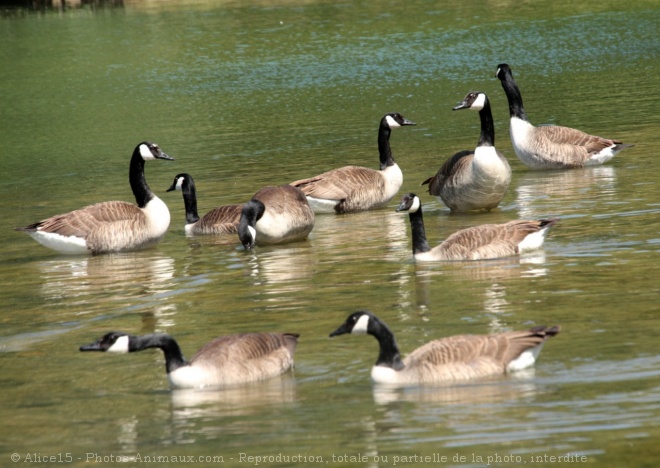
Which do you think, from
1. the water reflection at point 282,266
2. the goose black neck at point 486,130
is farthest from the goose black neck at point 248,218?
the goose black neck at point 486,130

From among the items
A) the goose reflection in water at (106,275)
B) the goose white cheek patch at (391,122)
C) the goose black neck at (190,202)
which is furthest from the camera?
the goose white cheek patch at (391,122)

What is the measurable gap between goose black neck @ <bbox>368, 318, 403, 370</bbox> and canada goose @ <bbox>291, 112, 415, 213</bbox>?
8902 millimetres

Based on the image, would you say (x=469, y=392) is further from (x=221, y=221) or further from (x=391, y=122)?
(x=391, y=122)

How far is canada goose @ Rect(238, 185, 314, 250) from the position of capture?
1550 cm

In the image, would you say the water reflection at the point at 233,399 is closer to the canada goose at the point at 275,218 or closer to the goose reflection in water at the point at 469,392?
the goose reflection in water at the point at 469,392

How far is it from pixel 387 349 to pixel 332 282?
4068 millimetres

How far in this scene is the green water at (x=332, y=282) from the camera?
334 inches

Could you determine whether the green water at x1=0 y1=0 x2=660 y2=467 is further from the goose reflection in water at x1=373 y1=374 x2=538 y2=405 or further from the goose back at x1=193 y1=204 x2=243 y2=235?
the goose back at x1=193 y1=204 x2=243 y2=235

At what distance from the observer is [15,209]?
814 inches

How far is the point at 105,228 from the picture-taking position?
1639 cm

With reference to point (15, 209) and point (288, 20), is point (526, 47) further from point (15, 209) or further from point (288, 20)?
point (15, 209)

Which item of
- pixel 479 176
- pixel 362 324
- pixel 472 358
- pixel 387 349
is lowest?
pixel 472 358

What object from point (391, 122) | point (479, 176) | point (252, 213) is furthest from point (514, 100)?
point (252, 213)

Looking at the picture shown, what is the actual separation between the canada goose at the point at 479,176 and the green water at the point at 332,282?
29cm
